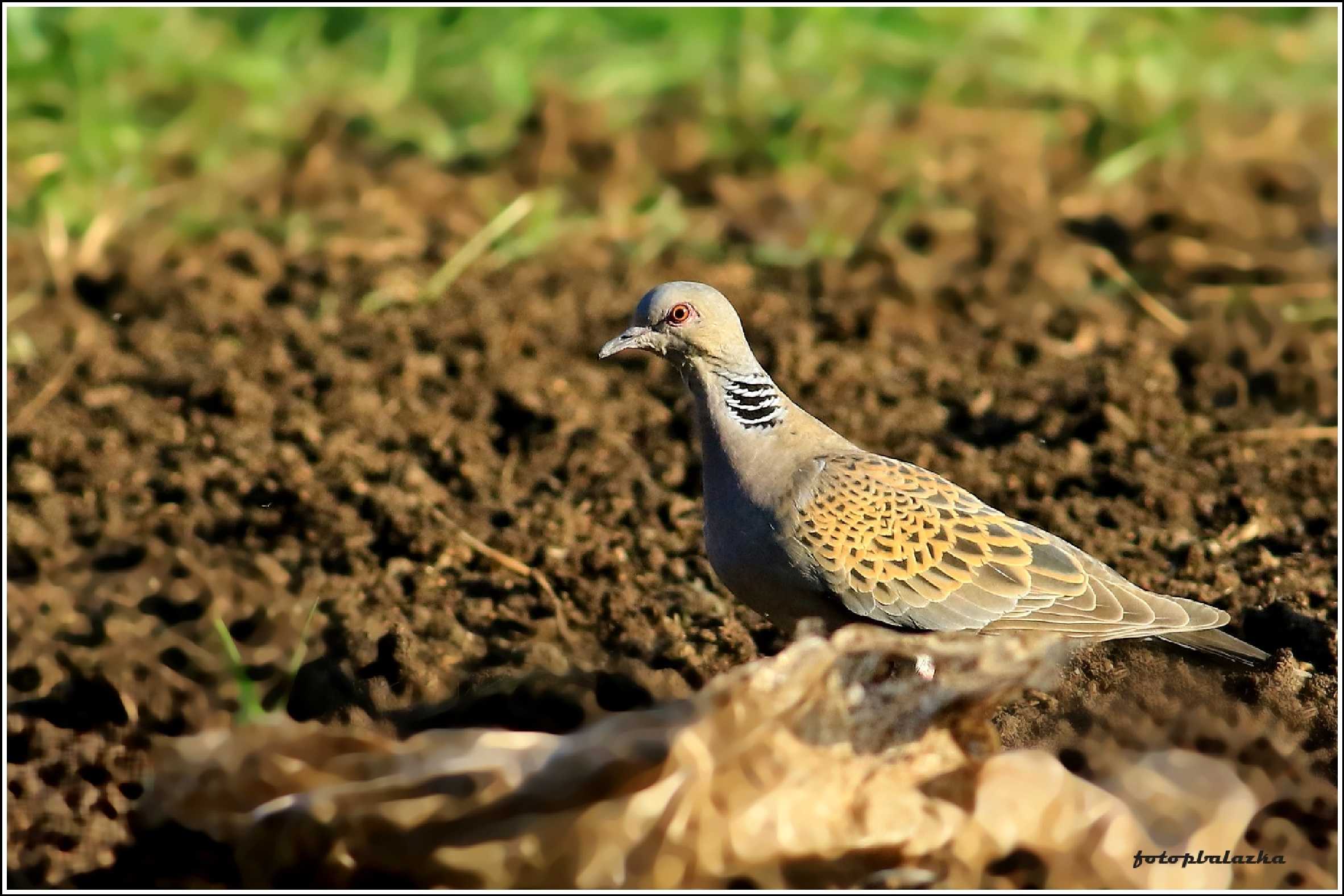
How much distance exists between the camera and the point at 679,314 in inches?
173

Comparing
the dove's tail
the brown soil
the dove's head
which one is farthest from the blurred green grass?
the dove's tail

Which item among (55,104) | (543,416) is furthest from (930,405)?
(55,104)

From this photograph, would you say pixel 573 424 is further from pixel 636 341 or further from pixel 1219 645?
pixel 1219 645

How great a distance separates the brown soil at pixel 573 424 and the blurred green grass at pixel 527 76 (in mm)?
238

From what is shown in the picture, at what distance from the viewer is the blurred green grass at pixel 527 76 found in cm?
776

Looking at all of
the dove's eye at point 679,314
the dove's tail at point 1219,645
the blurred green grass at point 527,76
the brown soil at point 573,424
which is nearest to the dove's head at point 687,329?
the dove's eye at point 679,314

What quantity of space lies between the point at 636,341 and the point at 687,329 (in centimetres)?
14

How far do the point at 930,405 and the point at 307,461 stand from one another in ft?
7.33

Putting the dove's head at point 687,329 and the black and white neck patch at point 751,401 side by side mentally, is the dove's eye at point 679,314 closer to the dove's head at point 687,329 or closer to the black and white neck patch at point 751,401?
the dove's head at point 687,329

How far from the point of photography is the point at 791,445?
174 inches

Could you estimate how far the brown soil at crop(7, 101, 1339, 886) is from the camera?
4.47m

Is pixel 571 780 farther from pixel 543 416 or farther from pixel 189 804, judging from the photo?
pixel 543 416

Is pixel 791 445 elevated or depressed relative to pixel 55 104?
depressed

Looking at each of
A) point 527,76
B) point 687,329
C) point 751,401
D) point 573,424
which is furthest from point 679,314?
point 527,76
